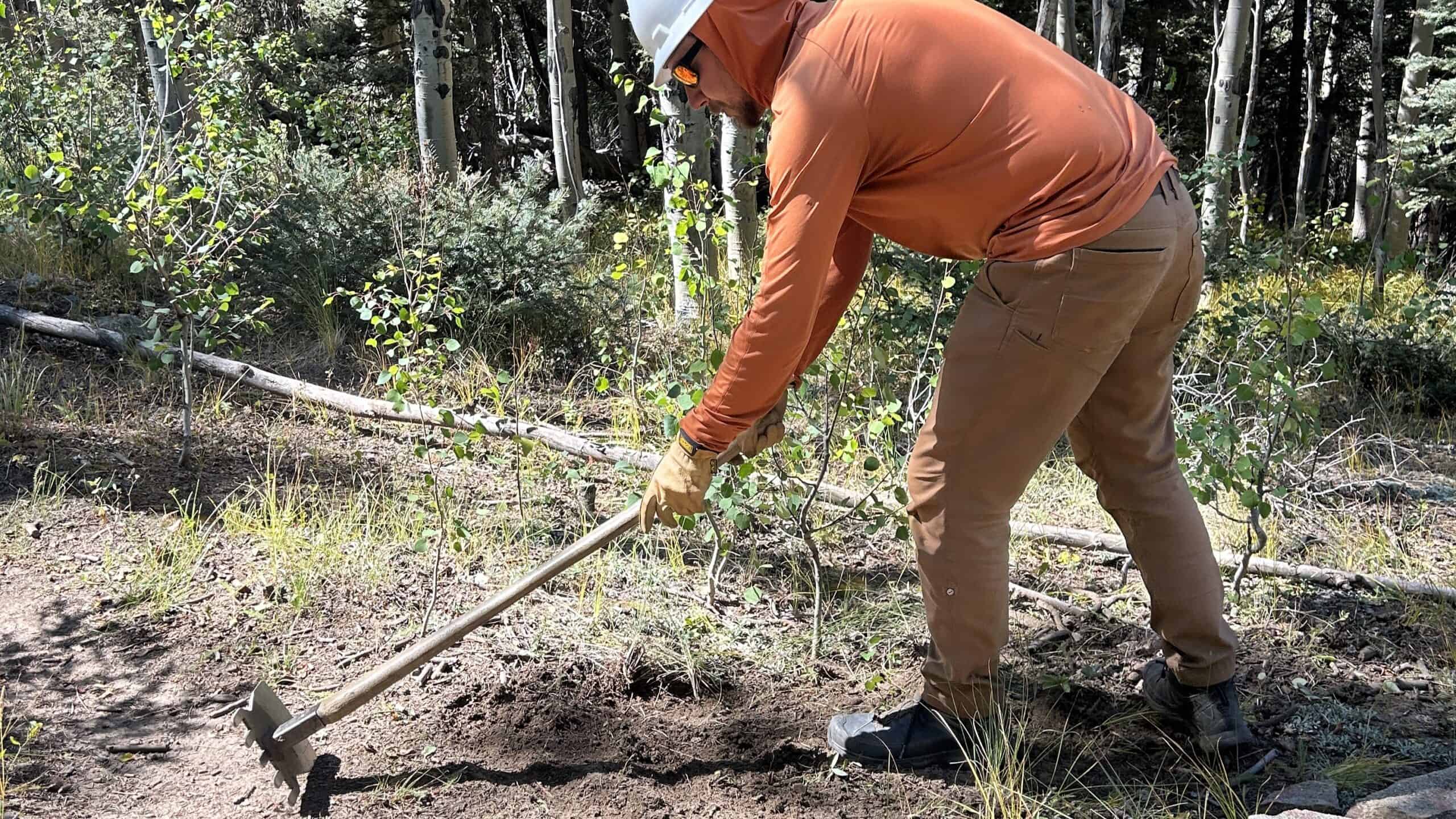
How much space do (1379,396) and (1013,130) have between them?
473 centimetres

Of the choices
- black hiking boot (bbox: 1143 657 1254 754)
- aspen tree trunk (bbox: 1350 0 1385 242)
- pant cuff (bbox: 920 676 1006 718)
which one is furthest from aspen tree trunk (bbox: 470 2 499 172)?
black hiking boot (bbox: 1143 657 1254 754)

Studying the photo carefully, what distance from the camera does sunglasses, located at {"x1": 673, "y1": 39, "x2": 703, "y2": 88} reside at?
2080mm

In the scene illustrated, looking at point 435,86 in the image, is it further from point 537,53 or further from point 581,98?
point 537,53

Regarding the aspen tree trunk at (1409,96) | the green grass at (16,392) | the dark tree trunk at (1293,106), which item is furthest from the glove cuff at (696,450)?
the dark tree trunk at (1293,106)

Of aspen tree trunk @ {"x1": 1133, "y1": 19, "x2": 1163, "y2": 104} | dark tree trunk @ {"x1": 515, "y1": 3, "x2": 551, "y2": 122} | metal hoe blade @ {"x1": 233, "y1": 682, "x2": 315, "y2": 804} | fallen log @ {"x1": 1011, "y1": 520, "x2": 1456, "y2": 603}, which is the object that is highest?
aspen tree trunk @ {"x1": 1133, "y1": 19, "x2": 1163, "y2": 104}

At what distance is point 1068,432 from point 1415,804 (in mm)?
1014

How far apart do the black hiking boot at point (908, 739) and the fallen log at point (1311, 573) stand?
3.12 ft

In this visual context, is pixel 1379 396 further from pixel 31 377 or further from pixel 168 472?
pixel 31 377

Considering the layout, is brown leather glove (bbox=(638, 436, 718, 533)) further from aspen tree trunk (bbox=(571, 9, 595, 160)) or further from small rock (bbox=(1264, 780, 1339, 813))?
aspen tree trunk (bbox=(571, 9, 595, 160))

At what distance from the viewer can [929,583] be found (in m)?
2.34

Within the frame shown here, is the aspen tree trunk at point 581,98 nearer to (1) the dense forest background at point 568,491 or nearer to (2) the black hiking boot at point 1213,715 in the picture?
(1) the dense forest background at point 568,491

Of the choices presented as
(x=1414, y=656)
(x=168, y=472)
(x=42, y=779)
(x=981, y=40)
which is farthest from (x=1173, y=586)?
(x=168, y=472)

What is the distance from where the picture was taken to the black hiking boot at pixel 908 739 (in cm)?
253

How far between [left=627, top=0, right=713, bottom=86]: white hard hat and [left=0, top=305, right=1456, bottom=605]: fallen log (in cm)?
133
